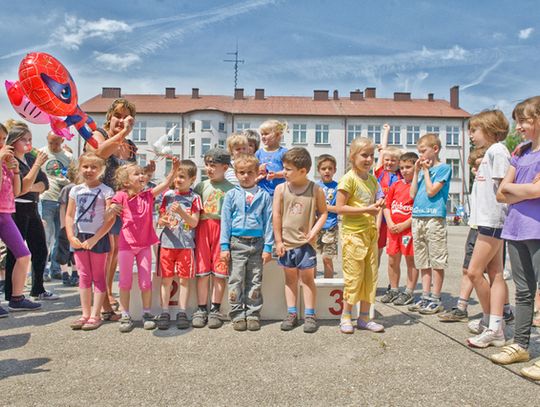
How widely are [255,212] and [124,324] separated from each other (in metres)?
1.57

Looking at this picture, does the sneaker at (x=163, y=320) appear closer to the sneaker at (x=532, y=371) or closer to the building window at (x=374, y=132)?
the sneaker at (x=532, y=371)

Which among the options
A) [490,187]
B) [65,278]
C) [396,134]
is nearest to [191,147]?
[396,134]

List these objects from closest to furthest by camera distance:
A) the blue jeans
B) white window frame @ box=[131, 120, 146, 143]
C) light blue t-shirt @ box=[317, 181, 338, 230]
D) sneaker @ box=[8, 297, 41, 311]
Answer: sneaker @ box=[8, 297, 41, 311], light blue t-shirt @ box=[317, 181, 338, 230], the blue jeans, white window frame @ box=[131, 120, 146, 143]

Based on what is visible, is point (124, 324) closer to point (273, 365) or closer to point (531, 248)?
point (273, 365)

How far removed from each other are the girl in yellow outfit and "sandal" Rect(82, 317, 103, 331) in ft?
7.37

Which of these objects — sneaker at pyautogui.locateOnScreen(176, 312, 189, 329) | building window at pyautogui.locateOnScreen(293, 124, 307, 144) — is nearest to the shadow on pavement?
sneaker at pyautogui.locateOnScreen(176, 312, 189, 329)

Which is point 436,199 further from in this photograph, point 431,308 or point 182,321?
point 182,321

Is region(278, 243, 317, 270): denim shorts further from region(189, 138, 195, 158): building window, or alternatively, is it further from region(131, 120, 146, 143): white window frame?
region(131, 120, 146, 143): white window frame

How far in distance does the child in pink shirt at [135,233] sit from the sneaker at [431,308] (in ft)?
9.05

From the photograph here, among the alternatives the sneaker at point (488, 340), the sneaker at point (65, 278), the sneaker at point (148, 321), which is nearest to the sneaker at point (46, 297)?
the sneaker at point (65, 278)

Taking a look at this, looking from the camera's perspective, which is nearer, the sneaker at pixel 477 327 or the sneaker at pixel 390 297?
the sneaker at pixel 477 327

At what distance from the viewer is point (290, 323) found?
13.3 feet

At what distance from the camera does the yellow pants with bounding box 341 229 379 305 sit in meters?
4.09

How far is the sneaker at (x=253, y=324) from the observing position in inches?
157
